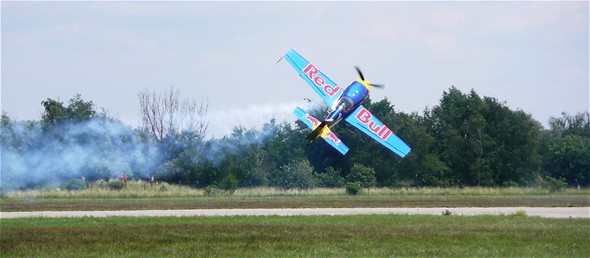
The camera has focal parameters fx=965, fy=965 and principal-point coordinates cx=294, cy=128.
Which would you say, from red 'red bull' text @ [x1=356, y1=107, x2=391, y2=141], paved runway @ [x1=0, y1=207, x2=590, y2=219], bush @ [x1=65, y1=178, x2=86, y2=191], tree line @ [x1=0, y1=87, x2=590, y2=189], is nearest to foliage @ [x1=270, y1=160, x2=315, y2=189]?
tree line @ [x1=0, y1=87, x2=590, y2=189]

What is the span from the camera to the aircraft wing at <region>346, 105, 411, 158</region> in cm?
4212

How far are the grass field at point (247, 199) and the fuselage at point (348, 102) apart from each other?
904cm

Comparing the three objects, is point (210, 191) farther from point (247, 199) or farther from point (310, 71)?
point (310, 71)

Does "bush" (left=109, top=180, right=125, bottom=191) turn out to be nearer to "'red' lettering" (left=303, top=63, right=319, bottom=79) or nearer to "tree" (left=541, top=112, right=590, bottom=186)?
"'red' lettering" (left=303, top=63, right=319, bottom=79)

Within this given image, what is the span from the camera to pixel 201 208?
47.8 metres

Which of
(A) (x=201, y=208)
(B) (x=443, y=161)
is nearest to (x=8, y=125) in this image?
(A) (x=201, y=208)

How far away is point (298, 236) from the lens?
103ft

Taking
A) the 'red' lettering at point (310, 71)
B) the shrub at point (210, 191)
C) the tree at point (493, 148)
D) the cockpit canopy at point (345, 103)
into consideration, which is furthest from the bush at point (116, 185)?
the tree at point (493, 148)

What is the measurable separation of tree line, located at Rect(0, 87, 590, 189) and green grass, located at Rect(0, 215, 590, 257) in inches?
608

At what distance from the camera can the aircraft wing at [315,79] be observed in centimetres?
4341

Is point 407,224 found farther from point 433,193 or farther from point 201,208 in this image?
point 433,193

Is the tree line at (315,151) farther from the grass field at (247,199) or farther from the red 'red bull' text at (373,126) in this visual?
the red 'red bull' text at (373,126)

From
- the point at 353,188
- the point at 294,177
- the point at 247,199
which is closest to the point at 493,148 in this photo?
the point at 353,188

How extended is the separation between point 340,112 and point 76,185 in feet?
80.6
